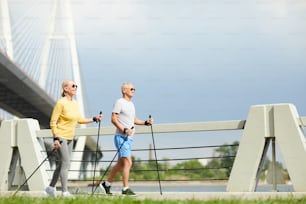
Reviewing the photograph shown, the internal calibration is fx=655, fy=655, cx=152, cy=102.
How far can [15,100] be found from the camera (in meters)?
36.5

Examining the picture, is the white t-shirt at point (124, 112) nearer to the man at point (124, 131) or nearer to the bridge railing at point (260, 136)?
the man at point (124, 131)

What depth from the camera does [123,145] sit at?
7355 millimetres

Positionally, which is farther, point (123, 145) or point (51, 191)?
point (123, 145)

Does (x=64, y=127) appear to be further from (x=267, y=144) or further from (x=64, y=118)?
(x=267, y=144)

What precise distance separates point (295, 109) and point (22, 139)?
3.87 metres

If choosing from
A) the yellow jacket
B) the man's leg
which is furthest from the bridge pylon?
the yellow jacket

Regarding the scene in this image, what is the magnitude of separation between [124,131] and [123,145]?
163 millimetres

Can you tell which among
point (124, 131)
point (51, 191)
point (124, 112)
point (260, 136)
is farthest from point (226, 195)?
point (51, 191)

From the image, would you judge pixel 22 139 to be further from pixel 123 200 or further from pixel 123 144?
pixel 123 200

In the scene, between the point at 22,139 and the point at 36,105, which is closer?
the point at 22,139

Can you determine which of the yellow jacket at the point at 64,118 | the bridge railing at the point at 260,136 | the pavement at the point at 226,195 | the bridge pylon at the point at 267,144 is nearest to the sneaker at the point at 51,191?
the pavement at the point at 226,195

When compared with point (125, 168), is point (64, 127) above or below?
above

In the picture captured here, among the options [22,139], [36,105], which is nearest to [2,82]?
[36,105]

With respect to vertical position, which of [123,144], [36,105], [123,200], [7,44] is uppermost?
[7,44]
